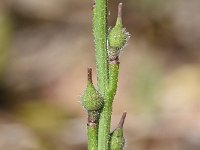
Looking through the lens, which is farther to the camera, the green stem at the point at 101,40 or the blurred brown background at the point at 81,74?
the blurred brown background at the point at 81,74

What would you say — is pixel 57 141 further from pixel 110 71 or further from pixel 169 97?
pixel 110 71

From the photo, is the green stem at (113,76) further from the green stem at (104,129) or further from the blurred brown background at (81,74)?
the blurred brown background at (81,74)

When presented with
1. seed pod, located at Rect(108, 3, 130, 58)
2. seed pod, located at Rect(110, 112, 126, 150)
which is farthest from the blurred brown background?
seed pod, located at Rect(108, 3, 130, 58)

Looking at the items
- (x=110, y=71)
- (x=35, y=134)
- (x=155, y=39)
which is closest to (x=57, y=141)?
(x=35, y=134)

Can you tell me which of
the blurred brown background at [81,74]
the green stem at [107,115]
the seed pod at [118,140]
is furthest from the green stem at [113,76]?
the blurred brown background at [81,74]

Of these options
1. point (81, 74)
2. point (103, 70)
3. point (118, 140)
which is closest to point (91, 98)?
point (103, 70)

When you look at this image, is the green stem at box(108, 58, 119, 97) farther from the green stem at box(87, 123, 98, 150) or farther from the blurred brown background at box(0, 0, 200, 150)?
the blurred brown background at box(0, 0, 200, 150)
